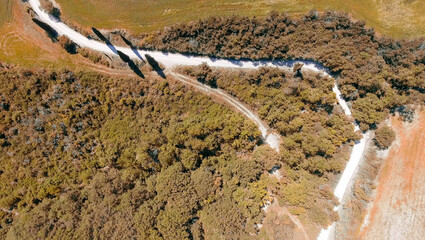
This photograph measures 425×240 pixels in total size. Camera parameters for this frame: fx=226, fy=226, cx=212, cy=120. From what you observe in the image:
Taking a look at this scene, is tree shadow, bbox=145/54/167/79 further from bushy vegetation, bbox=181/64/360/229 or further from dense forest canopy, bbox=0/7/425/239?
bushy vegetation, bbox=181/64/360/229

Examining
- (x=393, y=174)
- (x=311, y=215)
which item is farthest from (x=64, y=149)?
(x=393, y=174)

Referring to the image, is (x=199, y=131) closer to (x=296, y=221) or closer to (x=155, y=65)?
(x=155, y=65)

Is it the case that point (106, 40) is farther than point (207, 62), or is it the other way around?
point (207, 62)

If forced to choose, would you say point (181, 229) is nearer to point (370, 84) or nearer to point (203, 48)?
point (203, 48)

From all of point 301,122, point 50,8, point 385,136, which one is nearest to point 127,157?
point 50,8

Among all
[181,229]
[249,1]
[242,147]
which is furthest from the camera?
[242,147]

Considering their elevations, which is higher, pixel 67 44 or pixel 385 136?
pixel 67 44
